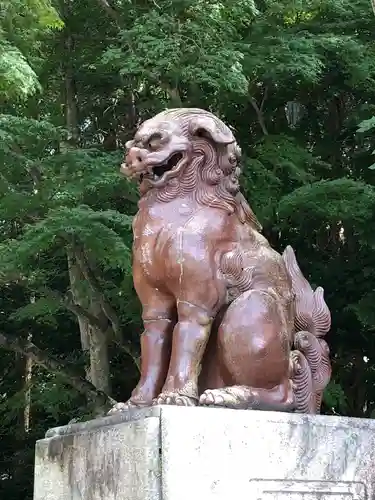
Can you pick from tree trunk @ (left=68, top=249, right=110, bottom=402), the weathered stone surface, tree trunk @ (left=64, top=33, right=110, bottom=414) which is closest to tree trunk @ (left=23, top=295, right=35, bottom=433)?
tree trunk @ (left=64, top=33, right=110, bottom=414)

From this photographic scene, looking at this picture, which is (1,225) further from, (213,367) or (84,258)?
(213,367)

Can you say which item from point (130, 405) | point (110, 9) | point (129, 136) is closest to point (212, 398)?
point (130, 405)

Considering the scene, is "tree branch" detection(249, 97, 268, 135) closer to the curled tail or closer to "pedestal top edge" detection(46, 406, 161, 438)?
the curled tail

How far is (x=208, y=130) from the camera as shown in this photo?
9.74 ft

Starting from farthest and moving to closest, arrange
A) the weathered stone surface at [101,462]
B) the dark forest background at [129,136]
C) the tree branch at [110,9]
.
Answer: the tree branch at [110,9] < the dark forest background at [129,136] < the weathered stone surface at [101,462]

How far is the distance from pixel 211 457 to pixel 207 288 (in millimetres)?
605

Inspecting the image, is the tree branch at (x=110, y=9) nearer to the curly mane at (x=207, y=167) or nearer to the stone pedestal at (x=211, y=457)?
the curly mane at (x=207, y=167)

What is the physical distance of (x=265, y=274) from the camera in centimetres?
291

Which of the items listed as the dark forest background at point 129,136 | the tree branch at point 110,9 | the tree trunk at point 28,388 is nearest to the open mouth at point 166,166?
the dark forest background at point 129,136

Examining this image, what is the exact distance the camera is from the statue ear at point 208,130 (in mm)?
2969

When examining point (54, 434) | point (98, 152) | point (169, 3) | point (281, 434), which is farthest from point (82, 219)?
point (281, 434)

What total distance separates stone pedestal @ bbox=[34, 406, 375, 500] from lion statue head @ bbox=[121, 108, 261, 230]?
846 mm

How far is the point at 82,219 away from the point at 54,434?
12.4 ft

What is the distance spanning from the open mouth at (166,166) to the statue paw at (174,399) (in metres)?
0.84
